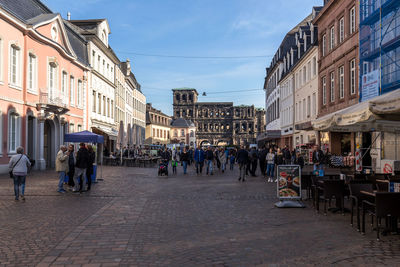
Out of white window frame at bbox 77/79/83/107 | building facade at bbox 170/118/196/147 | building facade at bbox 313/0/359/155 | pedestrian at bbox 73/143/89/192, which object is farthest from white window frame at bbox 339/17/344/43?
building facade at bbox 170/118/196/147

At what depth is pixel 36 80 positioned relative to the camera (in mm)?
24500

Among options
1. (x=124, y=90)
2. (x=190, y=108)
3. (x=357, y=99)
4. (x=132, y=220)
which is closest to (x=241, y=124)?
(x=190, y=108)

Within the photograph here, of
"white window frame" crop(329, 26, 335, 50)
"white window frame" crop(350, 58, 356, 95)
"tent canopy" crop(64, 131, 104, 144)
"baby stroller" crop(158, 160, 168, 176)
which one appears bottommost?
"baby stroller" crop(158, 160, 168, 176)

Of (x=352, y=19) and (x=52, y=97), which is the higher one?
(x=352, y=19)

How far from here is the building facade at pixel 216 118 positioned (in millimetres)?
132962

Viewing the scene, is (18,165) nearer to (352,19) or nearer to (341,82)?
(352,19)

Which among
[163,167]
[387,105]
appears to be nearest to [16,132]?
[163,167]

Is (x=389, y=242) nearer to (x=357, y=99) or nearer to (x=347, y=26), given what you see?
(x=357, y=99)

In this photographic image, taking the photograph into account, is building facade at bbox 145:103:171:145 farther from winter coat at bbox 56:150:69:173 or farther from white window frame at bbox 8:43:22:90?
winter coat at bbox 56:150:69:173

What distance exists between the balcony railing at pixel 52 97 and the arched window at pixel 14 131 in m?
2.68

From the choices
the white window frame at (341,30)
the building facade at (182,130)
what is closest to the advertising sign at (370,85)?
the white window frame at (341,30)

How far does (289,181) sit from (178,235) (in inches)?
182

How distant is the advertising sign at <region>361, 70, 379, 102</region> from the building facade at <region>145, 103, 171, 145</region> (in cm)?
6284

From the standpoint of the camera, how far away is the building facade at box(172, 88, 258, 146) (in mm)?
132962
